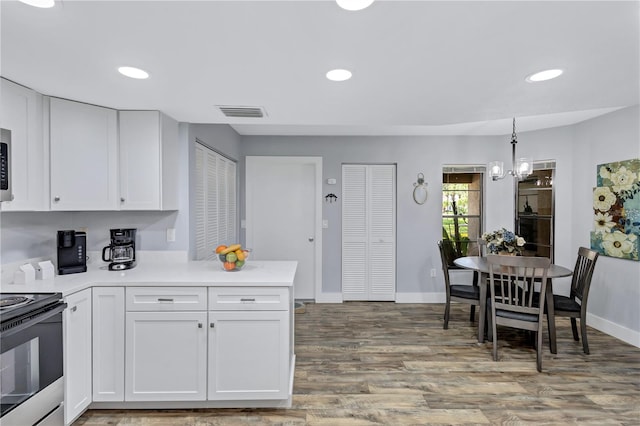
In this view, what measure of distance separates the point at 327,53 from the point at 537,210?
4045mm

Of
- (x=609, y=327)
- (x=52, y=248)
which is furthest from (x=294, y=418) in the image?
(x=609, y=327)

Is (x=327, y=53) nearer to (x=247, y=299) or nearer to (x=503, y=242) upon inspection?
(x=247, y=299)

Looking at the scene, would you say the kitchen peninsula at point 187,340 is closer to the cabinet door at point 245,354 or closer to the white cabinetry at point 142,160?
the cabinet door at point 245,354

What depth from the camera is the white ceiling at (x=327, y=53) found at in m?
1.32

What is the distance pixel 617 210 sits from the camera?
3428 millimetres

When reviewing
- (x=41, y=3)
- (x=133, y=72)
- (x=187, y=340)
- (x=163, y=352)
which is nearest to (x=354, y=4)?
(x=41, y=3)

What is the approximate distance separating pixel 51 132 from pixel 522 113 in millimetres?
3562

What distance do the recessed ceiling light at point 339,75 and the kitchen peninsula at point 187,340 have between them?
4.32ft

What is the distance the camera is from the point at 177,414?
2209mm

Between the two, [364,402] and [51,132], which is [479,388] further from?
[51,132]

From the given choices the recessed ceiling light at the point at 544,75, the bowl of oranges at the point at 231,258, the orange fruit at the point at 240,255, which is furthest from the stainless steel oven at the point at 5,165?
the recessed ceiling light at the point at 544,75

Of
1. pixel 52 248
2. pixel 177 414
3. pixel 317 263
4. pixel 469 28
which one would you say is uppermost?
pixel 469 28

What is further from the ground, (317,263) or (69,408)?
(317,263)

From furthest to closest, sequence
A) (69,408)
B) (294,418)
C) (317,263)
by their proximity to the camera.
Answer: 1. (317,263)
2. (294,418)
3. (69,408)
